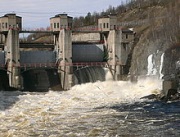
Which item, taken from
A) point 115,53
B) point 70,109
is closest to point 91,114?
point 70,109

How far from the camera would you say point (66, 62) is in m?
44.5

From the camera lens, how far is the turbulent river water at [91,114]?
70.7ft

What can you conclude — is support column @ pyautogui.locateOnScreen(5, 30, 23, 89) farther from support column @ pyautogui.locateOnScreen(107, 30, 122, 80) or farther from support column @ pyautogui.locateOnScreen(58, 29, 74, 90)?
support column @ pyautogui.locateOnScreen(107, 30, 122, 80)

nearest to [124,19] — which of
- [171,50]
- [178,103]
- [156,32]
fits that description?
[156,32]

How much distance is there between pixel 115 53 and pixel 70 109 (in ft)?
59.8

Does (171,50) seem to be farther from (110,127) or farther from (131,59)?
(110,127)

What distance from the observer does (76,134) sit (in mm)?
20984

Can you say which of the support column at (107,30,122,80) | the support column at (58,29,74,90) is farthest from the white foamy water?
the support column at (107,30,122,80)

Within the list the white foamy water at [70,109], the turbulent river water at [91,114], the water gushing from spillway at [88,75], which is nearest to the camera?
the turbulent river water at [91,114]

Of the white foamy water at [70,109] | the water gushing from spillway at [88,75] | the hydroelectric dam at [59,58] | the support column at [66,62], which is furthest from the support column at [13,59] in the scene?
the water gushing from spillway at [88,75]

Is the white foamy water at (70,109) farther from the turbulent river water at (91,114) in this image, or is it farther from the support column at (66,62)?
the support column at (66,62)

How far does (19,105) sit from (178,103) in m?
13.0

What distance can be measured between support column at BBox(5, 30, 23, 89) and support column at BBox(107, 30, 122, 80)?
1132 cm

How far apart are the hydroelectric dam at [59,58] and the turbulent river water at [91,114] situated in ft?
13.6
